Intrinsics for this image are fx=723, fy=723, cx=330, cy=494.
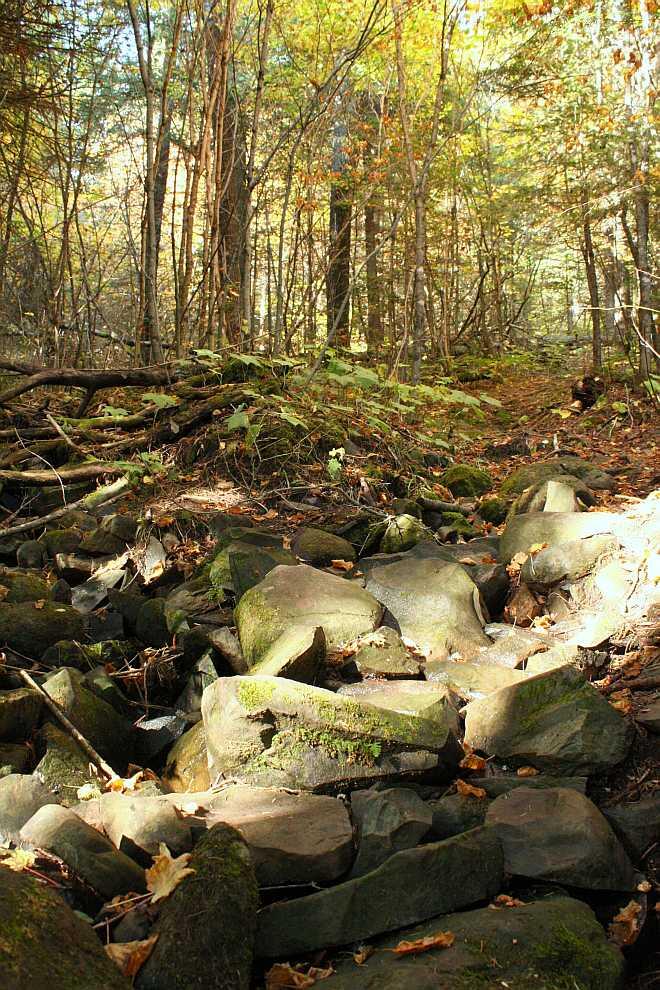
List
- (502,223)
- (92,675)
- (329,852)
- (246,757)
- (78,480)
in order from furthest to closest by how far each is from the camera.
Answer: (502,223)
(78,480)
(92,675)
(246,757)
(329,852)

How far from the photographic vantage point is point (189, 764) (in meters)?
2.95

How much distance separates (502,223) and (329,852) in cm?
1383

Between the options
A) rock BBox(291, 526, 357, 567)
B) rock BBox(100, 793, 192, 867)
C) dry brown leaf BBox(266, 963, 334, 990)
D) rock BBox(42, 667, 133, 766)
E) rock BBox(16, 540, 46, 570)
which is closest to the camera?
dry brown leaf BBox(266, 963, 334, 990)

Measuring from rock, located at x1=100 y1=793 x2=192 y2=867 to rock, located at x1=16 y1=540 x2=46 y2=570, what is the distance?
255 cm

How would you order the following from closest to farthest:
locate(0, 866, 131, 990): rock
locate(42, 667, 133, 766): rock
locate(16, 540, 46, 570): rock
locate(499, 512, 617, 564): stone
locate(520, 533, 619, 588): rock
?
locate(0, 866, 131, 990): rock, locate(42, 667, 133, 766): rock, locate(520, 533, 619, 588): rock, locate(499, 512, 617, 564): stone, locate(16, 540, 46, 570): rock

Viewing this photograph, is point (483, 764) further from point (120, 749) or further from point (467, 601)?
point (120, 749)

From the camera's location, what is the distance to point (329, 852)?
2.19 metres

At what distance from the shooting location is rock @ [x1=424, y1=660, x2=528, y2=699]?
3289mm

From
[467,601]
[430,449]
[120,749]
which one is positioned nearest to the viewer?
[120,749]

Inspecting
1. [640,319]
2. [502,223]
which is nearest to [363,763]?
[640,319]

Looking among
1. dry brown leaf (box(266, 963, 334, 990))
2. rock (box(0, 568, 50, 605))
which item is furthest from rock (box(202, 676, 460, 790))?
rock (box(0, 568, 50, 605))

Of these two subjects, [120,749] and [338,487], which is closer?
[120,749]

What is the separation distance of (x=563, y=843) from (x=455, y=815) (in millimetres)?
357

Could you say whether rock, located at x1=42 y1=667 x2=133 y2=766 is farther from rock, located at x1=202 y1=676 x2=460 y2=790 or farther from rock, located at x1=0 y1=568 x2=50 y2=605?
rock, located at x1=0 y1=568 x2=50 y2=605
